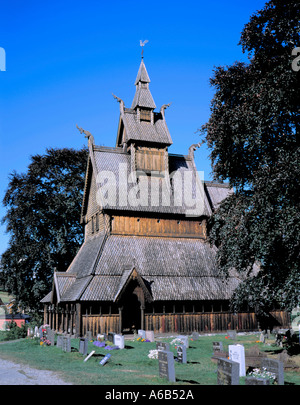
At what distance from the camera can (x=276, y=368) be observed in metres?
12.5

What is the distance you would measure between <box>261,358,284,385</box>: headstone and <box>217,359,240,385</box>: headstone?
1966 mm

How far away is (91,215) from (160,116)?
1225 cm

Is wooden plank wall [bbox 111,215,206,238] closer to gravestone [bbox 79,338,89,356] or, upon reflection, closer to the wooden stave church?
the wooden stave church

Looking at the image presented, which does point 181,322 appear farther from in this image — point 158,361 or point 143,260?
point 158,361

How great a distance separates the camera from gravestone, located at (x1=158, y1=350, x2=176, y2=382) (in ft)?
42.0

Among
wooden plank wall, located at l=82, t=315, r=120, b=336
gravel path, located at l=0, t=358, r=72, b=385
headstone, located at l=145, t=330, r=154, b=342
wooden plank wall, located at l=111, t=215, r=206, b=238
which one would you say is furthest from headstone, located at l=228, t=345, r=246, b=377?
wooden plank wall, located at l=111, t=215, r=206, b=238

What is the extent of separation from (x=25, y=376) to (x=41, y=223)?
30551 millimetres

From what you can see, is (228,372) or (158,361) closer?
(228,372)

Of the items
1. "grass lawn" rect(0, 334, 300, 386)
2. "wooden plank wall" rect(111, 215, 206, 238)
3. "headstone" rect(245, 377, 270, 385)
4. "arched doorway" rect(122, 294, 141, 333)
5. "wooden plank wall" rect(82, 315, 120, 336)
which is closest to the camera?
"headstone" rect(245, 377, 270, 385)

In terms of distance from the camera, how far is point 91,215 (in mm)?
37125

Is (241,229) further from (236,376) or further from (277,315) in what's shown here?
(277,315)

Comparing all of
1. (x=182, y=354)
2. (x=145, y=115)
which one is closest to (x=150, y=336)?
(x=182, y=354)

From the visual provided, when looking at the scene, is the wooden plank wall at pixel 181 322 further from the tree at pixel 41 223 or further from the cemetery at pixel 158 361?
the tree at pixel 41 223
